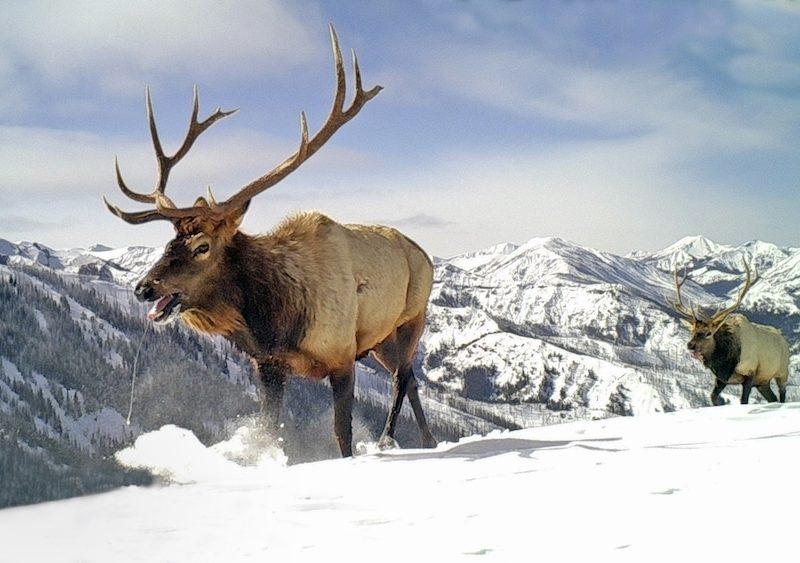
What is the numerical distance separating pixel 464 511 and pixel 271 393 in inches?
137

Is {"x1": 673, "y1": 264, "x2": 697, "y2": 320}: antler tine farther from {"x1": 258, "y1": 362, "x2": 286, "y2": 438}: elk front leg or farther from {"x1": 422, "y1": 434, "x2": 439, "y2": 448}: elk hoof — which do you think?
{"x1": 258, "y1": 362, "x2": 286, "y2": 438}: elk front leg

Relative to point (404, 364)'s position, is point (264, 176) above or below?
above

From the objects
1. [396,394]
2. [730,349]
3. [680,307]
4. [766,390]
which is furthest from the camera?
[680,307]

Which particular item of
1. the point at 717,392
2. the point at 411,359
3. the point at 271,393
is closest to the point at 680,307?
the point at 717,392

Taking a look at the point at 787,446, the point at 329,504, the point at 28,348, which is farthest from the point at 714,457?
the point at 28,348

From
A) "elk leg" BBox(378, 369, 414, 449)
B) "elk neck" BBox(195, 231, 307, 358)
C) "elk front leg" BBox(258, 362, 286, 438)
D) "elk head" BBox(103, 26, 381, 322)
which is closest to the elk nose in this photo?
"elk head" BBox(103, 26, 381, 322)

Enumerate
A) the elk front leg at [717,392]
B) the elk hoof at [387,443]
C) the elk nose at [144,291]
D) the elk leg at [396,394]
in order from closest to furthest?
the elk nose at [144,291] → the elk hoof at [387,443] → the elk leg at [396,394] → the elk front leg at [717,392]

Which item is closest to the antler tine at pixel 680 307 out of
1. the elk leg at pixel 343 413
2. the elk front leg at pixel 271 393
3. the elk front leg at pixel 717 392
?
the elk front leg at pixel 717 392

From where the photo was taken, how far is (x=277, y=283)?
19.9ft

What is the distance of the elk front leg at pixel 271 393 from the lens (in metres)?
5.93

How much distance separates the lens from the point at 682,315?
13.9 metres

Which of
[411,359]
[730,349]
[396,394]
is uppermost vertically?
[411,359]

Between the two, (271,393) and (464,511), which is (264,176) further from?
(464,511)

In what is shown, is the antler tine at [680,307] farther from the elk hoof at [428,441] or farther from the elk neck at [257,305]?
the elk neck at [257,305]
